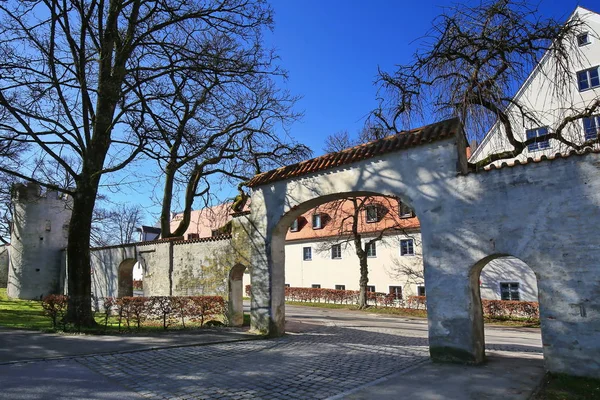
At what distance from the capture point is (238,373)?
747 centimetres

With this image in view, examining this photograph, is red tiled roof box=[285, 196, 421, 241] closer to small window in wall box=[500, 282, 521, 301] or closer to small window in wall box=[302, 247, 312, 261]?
small window in wall box=[302, 247, 312, 261]

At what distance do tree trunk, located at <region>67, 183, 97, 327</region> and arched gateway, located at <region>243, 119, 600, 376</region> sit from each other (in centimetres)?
778

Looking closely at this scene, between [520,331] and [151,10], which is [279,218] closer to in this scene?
[151,10]

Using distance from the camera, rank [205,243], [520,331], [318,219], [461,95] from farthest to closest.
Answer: [318,219] → [520,331] → [205,243] → [461,95]

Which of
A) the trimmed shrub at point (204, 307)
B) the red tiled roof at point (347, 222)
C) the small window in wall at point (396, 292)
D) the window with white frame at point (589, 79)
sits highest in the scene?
the window with white frame at point (589, 79)

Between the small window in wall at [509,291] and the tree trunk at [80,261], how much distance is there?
69.8ft

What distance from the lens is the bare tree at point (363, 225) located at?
25.8 meters

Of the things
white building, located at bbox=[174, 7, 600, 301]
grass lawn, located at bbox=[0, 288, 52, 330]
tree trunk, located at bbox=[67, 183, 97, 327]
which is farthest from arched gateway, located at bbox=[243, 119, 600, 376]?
grass lawn, located at bbox=[0, 288, 52, 330]

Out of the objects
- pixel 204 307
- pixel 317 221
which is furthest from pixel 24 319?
pixel 317 221

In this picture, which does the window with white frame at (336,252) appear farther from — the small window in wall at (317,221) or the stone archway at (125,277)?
the stone archway at (125,277)

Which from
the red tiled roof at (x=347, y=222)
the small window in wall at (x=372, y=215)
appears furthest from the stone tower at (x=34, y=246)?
the small window in wall at (x=372, y=215)

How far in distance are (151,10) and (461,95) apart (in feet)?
33.2

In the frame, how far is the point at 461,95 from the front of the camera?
976 cm

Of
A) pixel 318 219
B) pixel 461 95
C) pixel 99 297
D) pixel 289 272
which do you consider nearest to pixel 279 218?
pixel 461 95
